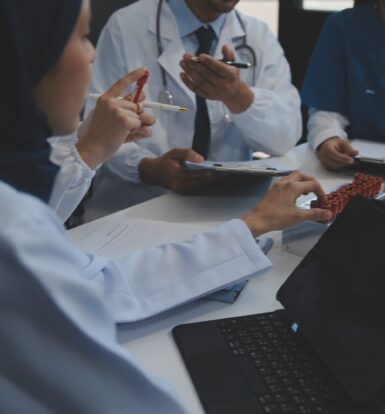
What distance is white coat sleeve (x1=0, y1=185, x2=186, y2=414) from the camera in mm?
452

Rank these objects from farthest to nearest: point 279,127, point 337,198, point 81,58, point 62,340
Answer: point 279,127, point 337,198, point 81,58, point 62,340

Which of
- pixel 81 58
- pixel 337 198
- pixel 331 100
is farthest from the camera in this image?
pixel 331 100

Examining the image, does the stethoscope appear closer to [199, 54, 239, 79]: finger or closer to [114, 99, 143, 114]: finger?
[199, 54, 239, 79]: finger

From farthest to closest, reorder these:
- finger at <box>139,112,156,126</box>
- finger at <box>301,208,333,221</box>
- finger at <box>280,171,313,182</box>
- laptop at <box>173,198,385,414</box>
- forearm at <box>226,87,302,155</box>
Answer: forearm at <box>226,87,302,155</box>, finger at <box>139,112,156,126</box>, finger at <box>280,171,313,182</box>, finger at <box>301,208,333,221</box>, laptop at <box>173,198,385,414</box>

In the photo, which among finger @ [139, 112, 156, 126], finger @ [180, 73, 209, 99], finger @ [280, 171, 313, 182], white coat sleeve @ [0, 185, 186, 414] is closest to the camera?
white coat sleeve @ [0, 185, 186, 414]

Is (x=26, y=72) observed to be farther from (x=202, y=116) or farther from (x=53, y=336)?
(x=202, y=116)

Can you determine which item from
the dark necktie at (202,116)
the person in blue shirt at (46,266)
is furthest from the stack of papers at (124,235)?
the dark necktie at (202,116)

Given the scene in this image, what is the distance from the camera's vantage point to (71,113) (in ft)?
2.03

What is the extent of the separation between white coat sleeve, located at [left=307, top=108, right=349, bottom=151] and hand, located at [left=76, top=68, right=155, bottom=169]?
0.61 metres

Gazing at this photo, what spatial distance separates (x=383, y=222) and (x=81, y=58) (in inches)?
15.7

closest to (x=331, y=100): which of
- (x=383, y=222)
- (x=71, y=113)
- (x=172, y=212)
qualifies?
(x=172, y=212)

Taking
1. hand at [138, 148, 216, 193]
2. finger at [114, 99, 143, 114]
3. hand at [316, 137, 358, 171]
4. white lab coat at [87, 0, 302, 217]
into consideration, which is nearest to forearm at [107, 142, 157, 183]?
white lab coat at [87, 0, 302, 217]

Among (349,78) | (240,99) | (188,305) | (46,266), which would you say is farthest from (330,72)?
(46,266)

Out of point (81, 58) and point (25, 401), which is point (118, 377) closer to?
point (25, 401)
